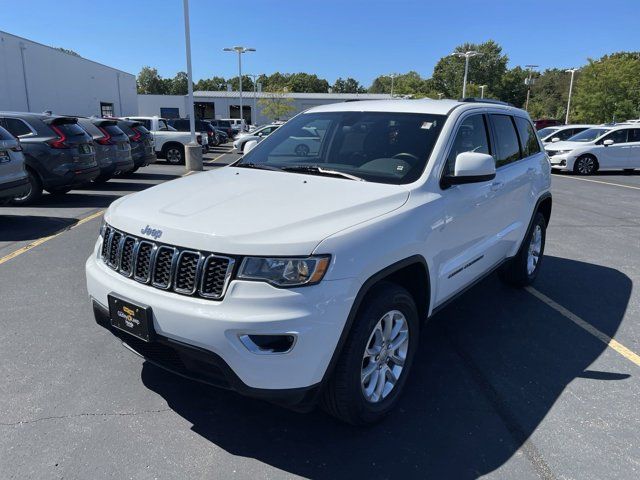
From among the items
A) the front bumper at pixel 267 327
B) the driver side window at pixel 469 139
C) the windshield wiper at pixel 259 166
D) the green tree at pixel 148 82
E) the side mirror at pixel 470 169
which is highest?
the green tree at pixel 148 82

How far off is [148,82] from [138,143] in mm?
119604

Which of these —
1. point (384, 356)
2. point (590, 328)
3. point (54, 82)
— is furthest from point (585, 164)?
point (54, 82)

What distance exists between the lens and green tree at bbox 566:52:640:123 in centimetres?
3922

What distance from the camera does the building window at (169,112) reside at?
6380 centimetres

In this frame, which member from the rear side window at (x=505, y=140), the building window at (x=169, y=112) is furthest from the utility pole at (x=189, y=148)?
the building window at (x=169, y=112)

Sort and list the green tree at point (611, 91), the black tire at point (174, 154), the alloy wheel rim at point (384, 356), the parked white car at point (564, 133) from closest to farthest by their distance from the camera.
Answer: the alloy wheel rim at point (384, 356) → the black tire at point (174, 154) → the parked white car at point (564, 133) → the green tree at point (611, 91)

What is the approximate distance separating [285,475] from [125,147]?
11.2 meters

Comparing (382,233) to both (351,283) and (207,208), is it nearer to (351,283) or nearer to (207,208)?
(351,283)

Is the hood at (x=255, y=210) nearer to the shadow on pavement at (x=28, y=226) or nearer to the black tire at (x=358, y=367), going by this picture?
the black tire at (x=358, y=367)

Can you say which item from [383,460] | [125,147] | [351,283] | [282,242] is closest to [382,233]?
[351,283]

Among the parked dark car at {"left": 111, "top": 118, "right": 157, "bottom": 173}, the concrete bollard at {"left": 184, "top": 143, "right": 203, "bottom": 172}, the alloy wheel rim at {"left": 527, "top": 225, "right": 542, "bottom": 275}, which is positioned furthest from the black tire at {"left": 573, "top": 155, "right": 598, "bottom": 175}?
A: the parked dark car at {"left": 111, "top": 118, "right": 157, "bottom": 173}

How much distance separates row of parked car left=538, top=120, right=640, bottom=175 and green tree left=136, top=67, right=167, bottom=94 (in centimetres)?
11870

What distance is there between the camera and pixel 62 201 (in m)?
10.0

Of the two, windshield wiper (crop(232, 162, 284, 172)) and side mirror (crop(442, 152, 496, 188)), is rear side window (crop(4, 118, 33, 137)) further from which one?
side mirror (crop(442, 152, 496, 188))
